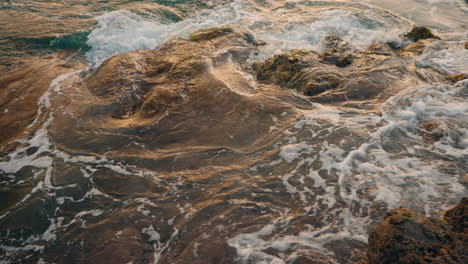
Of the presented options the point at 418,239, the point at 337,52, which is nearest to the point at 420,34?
the point at 337,52

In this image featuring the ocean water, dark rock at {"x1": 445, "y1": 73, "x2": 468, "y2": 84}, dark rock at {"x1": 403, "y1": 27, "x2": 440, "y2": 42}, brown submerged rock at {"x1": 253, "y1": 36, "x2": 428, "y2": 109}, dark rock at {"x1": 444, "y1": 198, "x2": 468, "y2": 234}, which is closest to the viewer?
dark rock at {"x1": 444, "y1": 198, "x2": 468, "y2": 234}

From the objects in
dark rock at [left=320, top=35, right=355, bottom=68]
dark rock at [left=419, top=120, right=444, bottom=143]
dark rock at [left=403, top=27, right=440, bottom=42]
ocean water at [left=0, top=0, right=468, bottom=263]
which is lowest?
ocean water at [left=0, top=0, right=468, bottom=263]

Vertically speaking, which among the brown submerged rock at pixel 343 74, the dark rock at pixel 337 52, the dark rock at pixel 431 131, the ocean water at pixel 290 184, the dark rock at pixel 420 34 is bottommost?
the ocean water at pixel 290 184

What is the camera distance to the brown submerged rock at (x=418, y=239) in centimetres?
285

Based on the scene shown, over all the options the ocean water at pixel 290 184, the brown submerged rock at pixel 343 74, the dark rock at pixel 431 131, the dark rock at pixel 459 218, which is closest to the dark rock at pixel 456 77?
the ocean water at pixel 290 184

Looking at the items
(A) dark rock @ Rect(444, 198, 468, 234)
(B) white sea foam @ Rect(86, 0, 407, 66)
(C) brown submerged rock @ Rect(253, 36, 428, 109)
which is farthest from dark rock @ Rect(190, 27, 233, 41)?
(A) dark rock @ Rect(444, 198, 468, 234)

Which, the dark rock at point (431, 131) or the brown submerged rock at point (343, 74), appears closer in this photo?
the dark rock at point (431, 131)

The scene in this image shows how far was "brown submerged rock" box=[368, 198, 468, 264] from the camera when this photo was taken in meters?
2.85

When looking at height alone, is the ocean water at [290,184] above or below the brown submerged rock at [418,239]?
below

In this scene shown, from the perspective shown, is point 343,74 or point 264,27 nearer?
point 343,74

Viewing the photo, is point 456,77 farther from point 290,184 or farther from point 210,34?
point 210,34

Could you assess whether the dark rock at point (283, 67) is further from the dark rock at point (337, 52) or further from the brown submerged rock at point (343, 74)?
the dark rock at point (337, 52)

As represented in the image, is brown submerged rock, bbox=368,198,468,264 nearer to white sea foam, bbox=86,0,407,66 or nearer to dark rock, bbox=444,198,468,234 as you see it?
dark rock, bbox=444,198,468,234

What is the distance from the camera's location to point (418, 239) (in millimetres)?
2996
